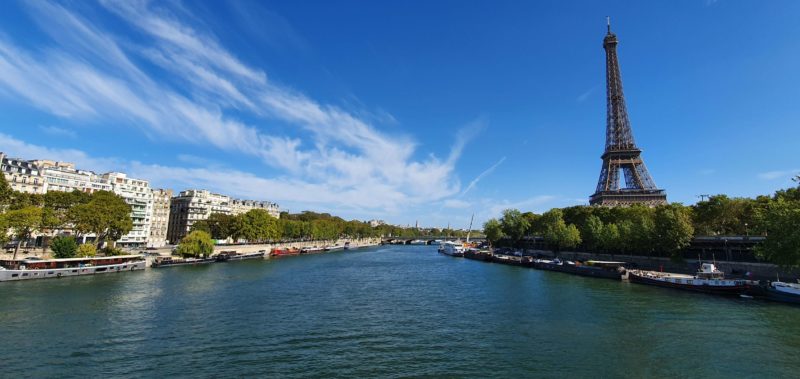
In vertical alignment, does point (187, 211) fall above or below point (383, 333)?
above

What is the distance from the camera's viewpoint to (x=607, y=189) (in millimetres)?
109438

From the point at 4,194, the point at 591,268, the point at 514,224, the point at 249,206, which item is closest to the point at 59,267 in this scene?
the point at 4,194

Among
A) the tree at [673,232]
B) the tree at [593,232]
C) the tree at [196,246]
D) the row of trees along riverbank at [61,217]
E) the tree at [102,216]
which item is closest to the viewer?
the row of trees along riverbank at [61,217]

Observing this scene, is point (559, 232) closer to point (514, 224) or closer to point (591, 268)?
point (591, 268)

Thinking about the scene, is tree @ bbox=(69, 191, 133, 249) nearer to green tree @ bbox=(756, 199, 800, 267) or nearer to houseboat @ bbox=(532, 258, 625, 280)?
houseboat @ bbox=(532, 258, 625, 280)

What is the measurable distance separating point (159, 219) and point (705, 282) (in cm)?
12473

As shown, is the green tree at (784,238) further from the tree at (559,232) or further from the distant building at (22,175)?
the distant building at (22,175)

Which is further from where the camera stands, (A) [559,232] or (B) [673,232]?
(A) [559,232]

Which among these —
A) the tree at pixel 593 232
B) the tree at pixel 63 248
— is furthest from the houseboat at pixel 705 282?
the tree at pixel 63 248

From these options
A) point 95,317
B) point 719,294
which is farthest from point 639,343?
point 95,317

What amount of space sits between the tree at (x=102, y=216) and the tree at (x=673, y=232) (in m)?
89.4

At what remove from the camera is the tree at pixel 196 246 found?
8194cm

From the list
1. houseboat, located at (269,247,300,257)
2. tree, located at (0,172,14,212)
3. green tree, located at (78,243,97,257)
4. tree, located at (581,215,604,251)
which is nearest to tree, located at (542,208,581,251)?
tree, located at (581,215,604,251)

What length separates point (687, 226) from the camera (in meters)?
59.8
